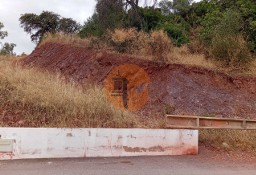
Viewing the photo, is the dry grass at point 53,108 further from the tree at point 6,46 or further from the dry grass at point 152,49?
the tree at point 6,46

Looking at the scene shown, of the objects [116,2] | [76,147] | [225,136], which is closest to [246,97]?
[225,136]

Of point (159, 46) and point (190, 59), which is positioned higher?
point (159, 46)

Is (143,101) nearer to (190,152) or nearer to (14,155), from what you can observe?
(190,152)

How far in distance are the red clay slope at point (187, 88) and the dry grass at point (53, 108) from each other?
271cm

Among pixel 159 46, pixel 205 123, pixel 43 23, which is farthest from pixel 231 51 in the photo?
pixel 43 23

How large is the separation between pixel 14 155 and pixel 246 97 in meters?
9.04

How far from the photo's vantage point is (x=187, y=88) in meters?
13.5

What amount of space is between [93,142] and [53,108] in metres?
1.58

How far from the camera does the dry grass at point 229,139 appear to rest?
9.83 meters

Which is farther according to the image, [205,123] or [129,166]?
[205,123]

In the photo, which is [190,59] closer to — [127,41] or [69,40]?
[127,41]

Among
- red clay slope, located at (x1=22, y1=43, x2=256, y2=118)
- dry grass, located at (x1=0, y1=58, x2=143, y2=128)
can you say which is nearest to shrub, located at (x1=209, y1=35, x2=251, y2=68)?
red clay slope, located at (x1=22, y1=43, x2=256, y2=118)

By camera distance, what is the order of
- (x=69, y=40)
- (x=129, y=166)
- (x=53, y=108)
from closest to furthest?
(x=129, y=166) → (x=53, y=108) → (x=69, y=40)

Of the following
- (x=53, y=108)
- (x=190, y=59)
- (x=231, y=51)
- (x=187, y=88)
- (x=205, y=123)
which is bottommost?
(x=205, y=123)
